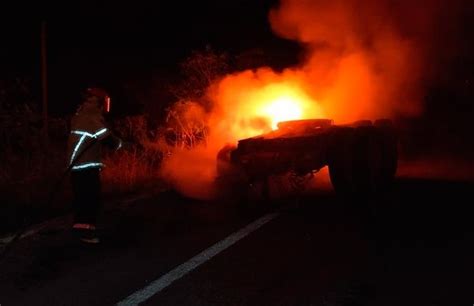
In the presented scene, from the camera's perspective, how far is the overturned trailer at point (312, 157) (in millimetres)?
8438

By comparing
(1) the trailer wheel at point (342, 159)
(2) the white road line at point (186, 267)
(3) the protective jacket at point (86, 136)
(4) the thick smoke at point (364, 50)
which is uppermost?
(4) the thick smoke at point (364, 50)

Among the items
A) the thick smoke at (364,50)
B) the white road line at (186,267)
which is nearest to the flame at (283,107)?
the thick smoke at (364,50)

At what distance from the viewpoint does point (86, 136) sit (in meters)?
6.46

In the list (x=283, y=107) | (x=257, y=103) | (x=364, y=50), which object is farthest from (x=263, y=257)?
(x=364, y=50)

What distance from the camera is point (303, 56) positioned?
49.0ft

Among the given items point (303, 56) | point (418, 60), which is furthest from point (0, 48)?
point (418, 60)

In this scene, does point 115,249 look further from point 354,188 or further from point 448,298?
point 354,188

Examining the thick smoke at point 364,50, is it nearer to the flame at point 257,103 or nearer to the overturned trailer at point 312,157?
the flame at point 257,103

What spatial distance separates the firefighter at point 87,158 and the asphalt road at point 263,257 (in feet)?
0.85

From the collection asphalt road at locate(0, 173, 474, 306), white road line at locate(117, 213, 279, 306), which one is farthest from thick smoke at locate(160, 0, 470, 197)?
white road line at locate(117, 213, 279, 306)

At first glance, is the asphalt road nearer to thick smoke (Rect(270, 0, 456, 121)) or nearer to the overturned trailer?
the overturned trailer

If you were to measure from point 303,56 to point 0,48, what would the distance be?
7.24 metres

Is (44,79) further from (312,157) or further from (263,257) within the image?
(263,257)

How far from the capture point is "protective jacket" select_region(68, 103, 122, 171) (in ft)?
21.2
